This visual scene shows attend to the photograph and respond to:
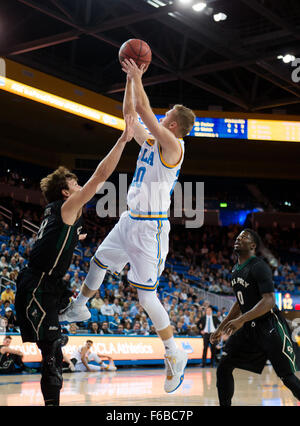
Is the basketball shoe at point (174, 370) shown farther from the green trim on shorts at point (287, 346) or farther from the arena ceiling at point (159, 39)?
the arena ceiling at point (159, 39)

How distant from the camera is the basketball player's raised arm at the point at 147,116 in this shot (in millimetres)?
4750

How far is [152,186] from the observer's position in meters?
5.04

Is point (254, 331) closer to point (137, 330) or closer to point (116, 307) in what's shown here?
point (137, 330)

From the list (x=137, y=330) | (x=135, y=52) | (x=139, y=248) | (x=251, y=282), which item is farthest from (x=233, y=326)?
(x=137, y=330)

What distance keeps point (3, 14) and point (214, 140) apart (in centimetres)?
970

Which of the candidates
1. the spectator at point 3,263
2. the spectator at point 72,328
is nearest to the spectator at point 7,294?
the spectator at point 3,263

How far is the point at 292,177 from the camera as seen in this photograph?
89.5 feet

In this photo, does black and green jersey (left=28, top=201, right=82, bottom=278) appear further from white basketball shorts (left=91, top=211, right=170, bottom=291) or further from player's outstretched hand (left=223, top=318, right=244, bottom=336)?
player's outstretched hand (left=223, top=318, right=244, bottom=336)

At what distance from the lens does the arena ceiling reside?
1504 cm

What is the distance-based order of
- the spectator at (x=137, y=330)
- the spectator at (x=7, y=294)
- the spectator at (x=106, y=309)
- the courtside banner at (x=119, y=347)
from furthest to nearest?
the spectator at (x=137, y=330)
the spectator at (x=106, y=309)
the spectator at (x=7, y=294)
the courtside banner at (x=119, y=347)

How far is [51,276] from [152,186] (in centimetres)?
122

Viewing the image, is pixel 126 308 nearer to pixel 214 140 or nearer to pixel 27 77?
pixel 27 77

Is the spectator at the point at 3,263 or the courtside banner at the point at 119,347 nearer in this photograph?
the courtside banner at the point at 119,347

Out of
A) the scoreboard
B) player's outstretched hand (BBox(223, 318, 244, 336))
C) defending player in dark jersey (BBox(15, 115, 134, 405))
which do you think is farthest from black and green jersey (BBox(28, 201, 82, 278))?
the scoreboard
